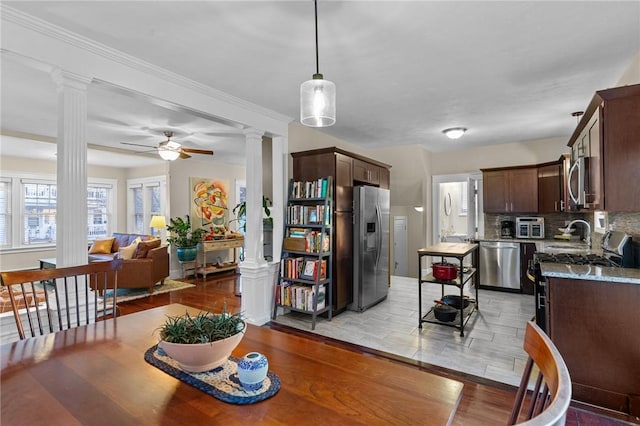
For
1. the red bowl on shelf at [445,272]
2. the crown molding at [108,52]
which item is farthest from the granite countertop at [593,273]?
the crown molding at [108,52]

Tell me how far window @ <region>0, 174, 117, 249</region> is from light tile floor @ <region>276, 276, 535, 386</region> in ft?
19.4

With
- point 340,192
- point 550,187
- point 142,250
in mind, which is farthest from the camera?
point 142,250

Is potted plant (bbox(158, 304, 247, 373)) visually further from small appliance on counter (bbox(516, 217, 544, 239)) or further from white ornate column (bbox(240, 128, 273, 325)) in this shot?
small appliance on counter (bbox(516, 217, 544, 239))

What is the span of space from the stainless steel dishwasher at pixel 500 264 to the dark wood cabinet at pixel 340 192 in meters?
2.55

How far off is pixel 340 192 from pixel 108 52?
269cm

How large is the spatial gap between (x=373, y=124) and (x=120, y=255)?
4.90 m

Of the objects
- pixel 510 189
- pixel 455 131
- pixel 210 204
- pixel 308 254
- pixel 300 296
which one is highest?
pixel 455 131

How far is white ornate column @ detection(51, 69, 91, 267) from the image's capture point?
7.08 feet

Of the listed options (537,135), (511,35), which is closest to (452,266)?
(511,35)

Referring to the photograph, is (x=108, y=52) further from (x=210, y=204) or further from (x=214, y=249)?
(x=210, y=204)

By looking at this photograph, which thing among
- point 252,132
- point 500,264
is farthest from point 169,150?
point 500,264

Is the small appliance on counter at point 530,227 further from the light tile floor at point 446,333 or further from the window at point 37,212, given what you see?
the window at point 37,212

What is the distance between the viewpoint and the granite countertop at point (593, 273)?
6.84ft

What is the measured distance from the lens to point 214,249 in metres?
6.75
